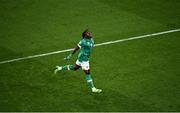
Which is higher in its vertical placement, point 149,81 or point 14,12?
point 14,12

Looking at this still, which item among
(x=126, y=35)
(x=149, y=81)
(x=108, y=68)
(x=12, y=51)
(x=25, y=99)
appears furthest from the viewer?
(x=126, y=35)

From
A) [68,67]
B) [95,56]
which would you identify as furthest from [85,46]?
[95,56]

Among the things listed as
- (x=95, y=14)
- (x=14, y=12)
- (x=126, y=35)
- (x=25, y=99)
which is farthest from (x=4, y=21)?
(x=25, y=99)

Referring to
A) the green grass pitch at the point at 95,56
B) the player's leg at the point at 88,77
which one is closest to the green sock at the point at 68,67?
the green grass pitch at the point at 95,56

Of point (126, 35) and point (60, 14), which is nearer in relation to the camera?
point (126, 35)

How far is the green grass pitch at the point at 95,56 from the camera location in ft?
50.5

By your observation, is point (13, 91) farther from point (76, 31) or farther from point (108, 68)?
point (76, 31)

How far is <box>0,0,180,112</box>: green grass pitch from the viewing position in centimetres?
1539

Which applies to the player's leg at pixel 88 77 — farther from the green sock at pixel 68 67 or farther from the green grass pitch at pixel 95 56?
the green sock at pixel 68 67

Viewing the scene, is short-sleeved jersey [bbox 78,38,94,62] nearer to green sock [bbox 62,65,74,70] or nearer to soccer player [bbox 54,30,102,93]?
soccer player [bbox 54,30,102,93]

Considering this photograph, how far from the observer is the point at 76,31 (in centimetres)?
2147

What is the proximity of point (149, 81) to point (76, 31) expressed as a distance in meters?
5.92

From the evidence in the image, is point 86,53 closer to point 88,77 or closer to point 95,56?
point 88,77

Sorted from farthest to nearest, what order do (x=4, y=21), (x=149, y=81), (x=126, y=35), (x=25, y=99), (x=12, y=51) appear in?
1. (x=4, y=21)
2. (x=126, y=35)
3. (x=12, y=51)
4. (x=149, y=81)
5. (x=25, y=99)
